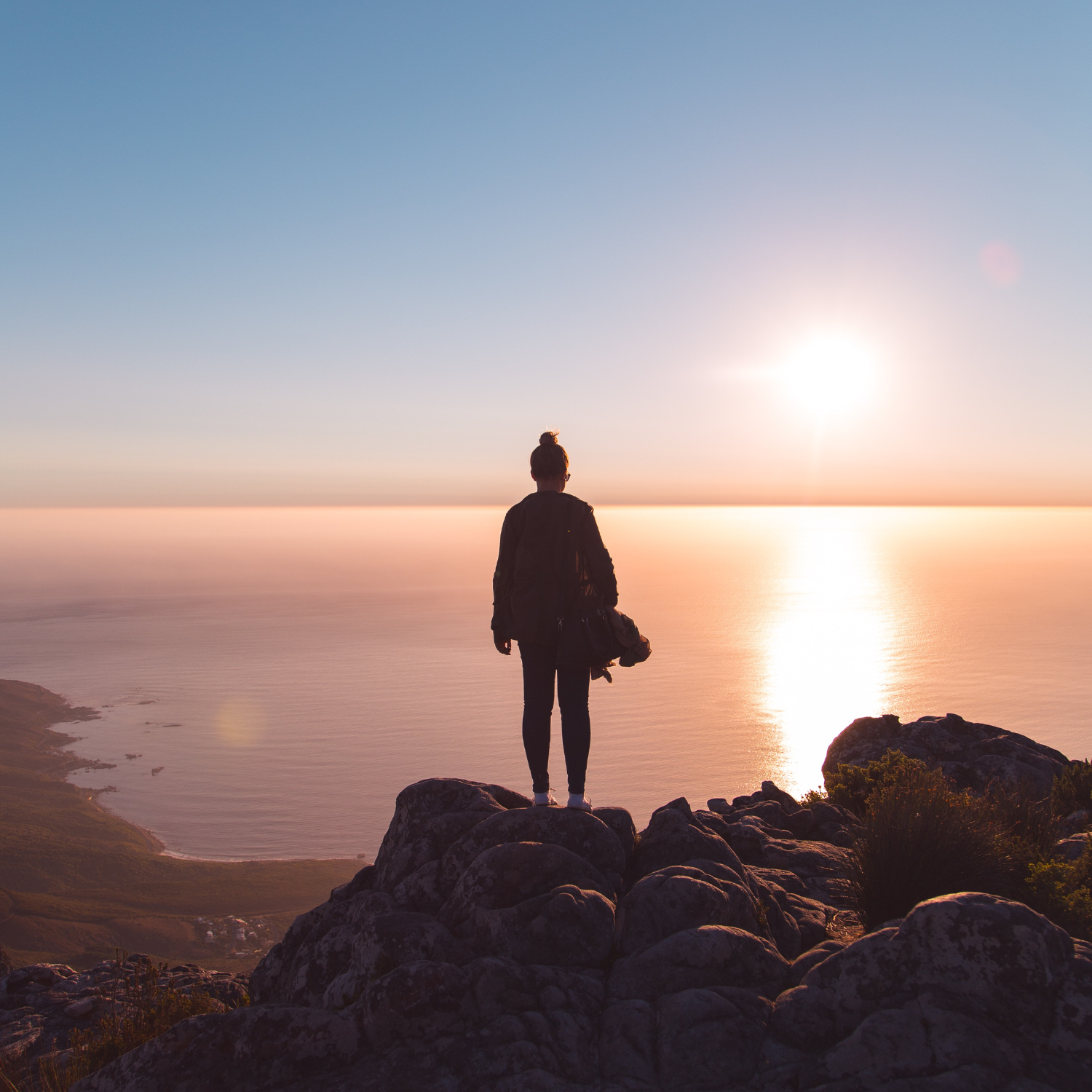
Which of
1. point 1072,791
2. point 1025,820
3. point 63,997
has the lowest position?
point 63,997

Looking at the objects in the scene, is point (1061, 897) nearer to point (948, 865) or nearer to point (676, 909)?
point (948, 865)

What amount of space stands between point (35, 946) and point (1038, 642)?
723 feet

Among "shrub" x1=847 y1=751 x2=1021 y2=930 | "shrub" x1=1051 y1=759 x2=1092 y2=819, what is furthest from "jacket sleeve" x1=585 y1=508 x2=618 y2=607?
"shrub" x1=1051 y1=759 x2=1092 y2=819

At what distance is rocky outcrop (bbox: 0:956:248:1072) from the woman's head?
19.5 feet

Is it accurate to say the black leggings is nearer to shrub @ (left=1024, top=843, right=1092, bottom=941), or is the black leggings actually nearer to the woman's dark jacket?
the woman's dark jacket

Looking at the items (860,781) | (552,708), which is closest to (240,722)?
(860,781)

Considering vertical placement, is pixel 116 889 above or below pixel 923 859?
below

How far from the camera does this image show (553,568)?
263 inches

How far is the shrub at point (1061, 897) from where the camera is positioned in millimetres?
5688

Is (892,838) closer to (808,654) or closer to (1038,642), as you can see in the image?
(808,654)

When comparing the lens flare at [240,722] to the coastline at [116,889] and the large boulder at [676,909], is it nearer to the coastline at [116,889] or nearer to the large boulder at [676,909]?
the coastline at [116,889]

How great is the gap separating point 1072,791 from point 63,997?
14918mm

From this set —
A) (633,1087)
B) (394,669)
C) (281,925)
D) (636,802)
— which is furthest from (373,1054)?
(394,669)

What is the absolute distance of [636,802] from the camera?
344 ft
